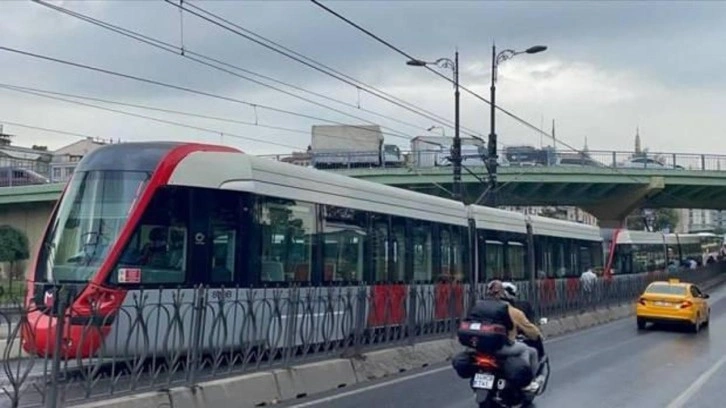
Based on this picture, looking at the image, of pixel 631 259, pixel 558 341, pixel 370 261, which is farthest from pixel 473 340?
pixel 631 259

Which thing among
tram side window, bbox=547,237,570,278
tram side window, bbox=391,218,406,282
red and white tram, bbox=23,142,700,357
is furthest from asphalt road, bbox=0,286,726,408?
tram side window, bbox=547,237,570,278

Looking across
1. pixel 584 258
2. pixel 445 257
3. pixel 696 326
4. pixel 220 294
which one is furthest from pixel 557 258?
pixel 220 294

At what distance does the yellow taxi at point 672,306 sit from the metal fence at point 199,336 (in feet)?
35.5

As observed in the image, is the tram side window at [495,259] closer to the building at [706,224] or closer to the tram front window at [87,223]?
the tram front window at [87,223]

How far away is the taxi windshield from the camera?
2667cm

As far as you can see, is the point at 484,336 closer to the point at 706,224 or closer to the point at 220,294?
the point at 220,294

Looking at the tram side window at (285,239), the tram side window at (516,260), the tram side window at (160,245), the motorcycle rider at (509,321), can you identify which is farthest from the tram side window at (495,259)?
the motorcycle rider at (509,321)

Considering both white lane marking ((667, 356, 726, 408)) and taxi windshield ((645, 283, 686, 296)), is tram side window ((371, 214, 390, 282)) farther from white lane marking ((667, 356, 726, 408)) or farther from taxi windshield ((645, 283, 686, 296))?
taxi windshield ((645, 283, 686, 296))

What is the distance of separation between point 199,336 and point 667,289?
1973 centimetres

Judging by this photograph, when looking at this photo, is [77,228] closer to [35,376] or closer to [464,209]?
[35,376]

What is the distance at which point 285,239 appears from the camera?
1570cm

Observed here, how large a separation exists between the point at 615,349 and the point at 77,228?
38.8 ft

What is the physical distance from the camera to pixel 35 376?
834cm

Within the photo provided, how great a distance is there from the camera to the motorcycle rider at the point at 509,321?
9.95 meters
